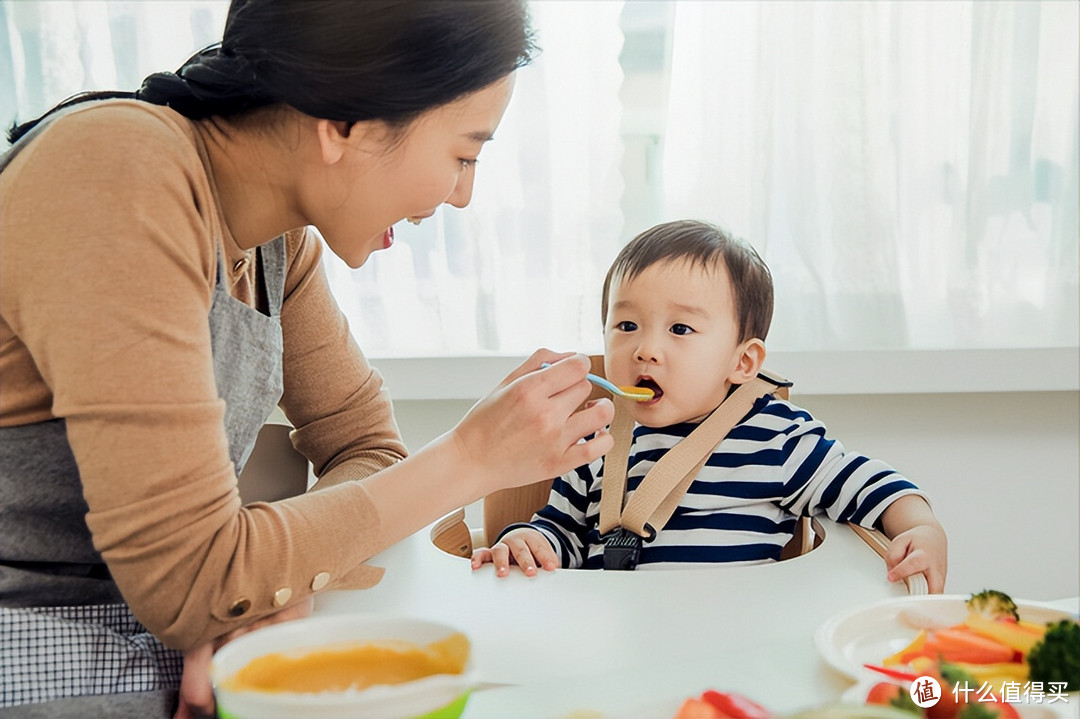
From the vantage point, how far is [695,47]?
195 centimetres

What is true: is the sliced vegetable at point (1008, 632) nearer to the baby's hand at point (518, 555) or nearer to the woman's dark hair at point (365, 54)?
the baby's hand at point (518, 555)

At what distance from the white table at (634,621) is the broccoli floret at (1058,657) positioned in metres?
0.12

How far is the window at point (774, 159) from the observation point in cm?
193

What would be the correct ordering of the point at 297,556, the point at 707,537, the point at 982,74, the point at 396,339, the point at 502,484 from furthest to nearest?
the point at 396,339 → the point at 982,74 → the point at 707,537 → the point at 502,484 → the point at 297,556

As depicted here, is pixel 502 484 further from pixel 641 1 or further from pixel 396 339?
pixel 641 1

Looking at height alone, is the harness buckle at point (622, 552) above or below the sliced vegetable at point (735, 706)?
below

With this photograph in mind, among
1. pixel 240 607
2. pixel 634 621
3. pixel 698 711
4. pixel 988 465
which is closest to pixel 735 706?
pixel 698 711

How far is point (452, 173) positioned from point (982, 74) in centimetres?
135

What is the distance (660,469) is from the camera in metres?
1.23

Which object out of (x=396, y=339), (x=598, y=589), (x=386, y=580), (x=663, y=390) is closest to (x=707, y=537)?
(x=663, y=390)

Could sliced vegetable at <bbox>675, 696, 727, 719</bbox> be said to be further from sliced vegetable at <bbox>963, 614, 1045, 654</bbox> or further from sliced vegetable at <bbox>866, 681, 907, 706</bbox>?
sliced vegetable at <bbox>963, 614, 1045, 654</bbox>

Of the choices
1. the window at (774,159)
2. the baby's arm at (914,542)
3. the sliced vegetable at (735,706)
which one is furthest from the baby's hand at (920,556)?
the window at (774,159)

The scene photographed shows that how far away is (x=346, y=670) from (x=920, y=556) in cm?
62

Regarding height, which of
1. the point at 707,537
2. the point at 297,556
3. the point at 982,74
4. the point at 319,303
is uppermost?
the point at 982,74
